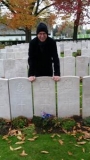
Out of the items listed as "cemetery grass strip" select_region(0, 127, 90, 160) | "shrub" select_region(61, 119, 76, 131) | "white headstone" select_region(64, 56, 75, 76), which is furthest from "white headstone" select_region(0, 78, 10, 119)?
"white headstone" select_region(64, 56, 75, 76)

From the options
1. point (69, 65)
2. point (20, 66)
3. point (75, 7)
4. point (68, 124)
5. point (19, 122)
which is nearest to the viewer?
point (68, 124)

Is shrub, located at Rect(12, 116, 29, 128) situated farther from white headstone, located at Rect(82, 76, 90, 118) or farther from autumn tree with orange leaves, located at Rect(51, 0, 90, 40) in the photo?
autumn tree with orange leaves, located at Rect(51, 0, 90, 40)

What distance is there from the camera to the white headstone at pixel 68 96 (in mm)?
4289

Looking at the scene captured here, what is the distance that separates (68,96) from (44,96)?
1.46 ft

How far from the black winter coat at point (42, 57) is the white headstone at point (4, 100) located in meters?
0.53

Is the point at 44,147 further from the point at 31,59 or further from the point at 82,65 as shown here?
the point at 82,65

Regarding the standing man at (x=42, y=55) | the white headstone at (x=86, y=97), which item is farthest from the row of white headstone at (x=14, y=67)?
the white headstone at (x=86, y=97)

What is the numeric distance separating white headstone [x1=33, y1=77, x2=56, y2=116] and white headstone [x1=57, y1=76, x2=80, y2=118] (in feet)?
0.42

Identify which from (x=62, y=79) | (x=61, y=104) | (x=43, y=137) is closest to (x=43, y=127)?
(x=43, y=137)

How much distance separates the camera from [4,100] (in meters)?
4.41

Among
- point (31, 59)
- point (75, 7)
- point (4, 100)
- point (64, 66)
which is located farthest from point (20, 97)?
point (75, 7)

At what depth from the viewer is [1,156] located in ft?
11.1

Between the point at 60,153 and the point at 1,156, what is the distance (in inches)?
33.4

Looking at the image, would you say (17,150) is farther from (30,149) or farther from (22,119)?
(22,119)
